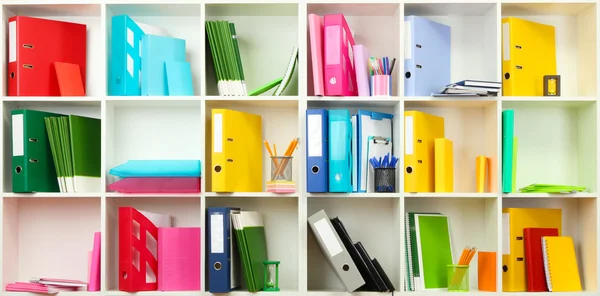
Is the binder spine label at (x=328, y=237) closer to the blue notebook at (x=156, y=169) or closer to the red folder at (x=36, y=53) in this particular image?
the blue notebook at (x=156, y=169)

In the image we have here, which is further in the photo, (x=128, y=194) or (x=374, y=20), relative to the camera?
(x=374, y=20)

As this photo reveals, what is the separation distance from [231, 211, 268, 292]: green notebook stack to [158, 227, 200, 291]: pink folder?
22 centimetres

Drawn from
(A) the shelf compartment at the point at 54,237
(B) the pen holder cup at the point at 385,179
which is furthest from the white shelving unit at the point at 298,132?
(B) the pen holder cup at the point at 385,179

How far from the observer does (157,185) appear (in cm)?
323

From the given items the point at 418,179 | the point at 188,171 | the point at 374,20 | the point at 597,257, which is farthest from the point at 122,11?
the point at 597,257

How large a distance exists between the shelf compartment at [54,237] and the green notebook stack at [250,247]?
2.37 ft

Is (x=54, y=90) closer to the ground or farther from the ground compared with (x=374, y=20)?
closer to the ground

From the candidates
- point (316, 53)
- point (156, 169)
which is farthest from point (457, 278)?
point (156, 169)

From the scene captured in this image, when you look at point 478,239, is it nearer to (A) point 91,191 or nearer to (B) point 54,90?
(A) point 91,191

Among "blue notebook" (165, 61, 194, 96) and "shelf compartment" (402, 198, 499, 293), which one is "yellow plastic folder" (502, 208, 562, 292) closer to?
"shelf compartment" (402, 198, 499, 293)

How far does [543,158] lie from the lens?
11.5 feet

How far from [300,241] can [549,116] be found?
1.31 m

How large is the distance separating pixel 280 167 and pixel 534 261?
1193 millimetres

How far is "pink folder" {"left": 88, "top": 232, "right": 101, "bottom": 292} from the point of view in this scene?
3.29m
